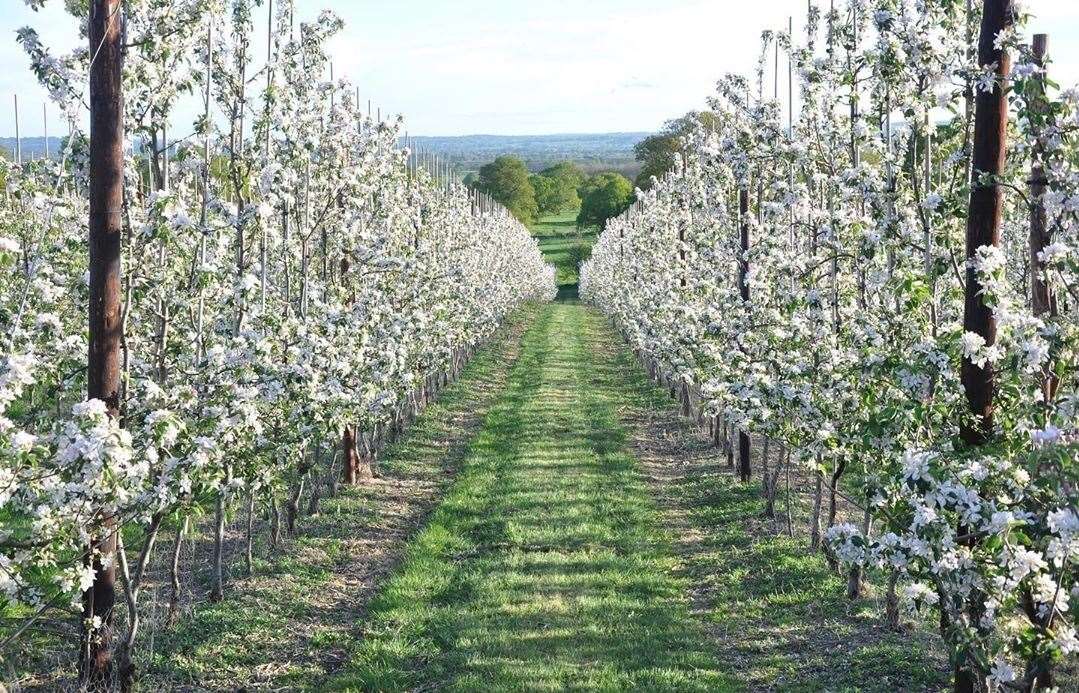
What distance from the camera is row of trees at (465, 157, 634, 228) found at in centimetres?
10514

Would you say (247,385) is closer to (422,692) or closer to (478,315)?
(422,692)

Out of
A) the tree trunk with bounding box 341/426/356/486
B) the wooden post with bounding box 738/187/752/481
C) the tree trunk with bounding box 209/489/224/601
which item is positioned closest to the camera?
the tree trunk with bounding box 209/489/224/601

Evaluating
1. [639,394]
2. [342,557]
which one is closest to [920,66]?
[342,557]

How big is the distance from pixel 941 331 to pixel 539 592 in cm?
685

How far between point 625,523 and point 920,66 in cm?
936

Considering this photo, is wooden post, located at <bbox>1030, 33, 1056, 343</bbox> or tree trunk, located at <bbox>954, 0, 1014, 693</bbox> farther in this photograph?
tree trunk, located at <bbox>954, 0, 1014, 693</bbox>

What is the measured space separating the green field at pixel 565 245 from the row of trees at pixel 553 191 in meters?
1.81

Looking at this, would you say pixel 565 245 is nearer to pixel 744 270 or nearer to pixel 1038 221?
pixel 744 270

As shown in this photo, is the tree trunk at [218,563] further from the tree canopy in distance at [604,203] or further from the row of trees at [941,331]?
the tree canopy in distance at [604,203]

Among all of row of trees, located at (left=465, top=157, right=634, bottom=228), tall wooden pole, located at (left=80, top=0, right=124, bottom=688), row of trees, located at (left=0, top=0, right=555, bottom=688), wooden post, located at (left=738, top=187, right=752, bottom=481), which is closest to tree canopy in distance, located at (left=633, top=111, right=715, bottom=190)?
row of trees, located at (left=465, top=157, right=634, bottom=228)

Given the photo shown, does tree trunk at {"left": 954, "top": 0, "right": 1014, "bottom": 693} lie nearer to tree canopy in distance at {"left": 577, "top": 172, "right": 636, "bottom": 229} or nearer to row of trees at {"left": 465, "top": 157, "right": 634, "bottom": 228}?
row of trees at {"left": 465, "top": 157, "right": 634, "bottom": 228}

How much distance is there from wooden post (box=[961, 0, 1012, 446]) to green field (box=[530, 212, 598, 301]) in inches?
3174

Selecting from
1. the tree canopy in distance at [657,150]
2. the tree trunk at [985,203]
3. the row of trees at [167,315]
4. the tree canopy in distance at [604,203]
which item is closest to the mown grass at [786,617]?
the tree trunk at [985,203]

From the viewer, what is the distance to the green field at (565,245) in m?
98.1
